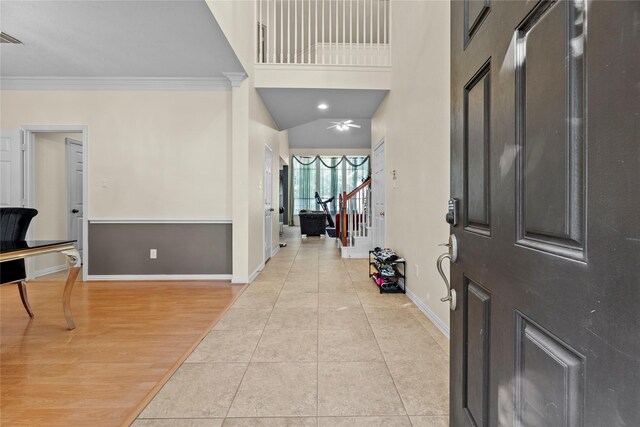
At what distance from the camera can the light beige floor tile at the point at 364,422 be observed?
55.9 inches

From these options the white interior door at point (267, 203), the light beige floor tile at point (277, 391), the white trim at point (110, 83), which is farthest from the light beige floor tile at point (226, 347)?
the white trim at point (110, 83)

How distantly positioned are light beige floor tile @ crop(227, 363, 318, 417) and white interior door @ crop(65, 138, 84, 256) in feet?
15.1

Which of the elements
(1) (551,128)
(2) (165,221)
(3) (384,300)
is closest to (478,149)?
(1) (551,128)

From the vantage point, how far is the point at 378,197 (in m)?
5.03

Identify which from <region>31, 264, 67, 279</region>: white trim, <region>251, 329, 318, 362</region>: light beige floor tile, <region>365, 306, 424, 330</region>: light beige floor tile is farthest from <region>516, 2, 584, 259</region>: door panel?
<region>31, 264, 67, 279</region>: white trim

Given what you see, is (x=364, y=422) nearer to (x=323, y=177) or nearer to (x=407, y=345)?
(x=407, y=345)

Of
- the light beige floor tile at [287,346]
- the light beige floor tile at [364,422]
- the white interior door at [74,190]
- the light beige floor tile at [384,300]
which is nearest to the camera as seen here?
the light beige floor tile at [364,422]

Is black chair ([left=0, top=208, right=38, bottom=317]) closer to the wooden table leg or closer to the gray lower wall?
the wooden table leg

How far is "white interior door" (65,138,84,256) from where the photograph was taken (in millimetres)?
4680

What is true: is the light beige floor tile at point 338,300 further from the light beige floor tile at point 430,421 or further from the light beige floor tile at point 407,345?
the light beige floor tile at point 430,421

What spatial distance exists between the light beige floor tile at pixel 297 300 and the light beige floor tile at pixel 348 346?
65 cm

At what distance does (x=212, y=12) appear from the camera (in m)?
2.55

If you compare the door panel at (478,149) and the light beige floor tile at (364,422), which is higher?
the door panel at (478,149)

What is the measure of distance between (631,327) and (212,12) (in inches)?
124
